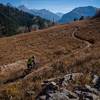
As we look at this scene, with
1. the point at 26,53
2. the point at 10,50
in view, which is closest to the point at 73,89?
the point at 26,53

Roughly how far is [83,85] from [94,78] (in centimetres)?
101

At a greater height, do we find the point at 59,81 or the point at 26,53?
the point at 59,81

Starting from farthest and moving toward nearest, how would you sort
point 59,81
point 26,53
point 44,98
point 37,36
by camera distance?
point 37,36
point 26,53
point 59,81
point 44,98

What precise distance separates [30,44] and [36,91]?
8085 cm

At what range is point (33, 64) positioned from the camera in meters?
39.6

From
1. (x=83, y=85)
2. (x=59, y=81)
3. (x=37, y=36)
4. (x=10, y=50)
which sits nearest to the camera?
(x=83, y=85)

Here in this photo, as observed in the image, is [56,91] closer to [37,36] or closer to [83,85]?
[83,85]

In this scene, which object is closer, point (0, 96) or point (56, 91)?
point (56, 91)

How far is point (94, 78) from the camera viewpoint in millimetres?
12914

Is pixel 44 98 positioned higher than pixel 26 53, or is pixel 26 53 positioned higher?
pixel 44 98

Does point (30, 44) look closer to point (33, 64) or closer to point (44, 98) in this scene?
point (33, 64)

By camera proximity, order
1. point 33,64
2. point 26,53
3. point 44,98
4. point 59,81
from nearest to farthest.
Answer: point 44,98
point 59,81
point 33,64
point 26,53

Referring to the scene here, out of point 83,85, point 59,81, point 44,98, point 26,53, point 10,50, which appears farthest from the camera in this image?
point 10,50

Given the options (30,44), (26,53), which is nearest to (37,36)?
(30,44)
